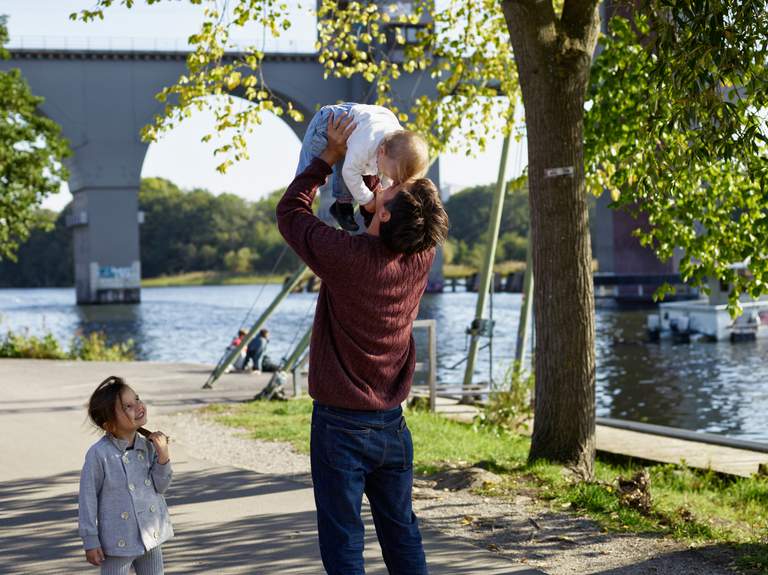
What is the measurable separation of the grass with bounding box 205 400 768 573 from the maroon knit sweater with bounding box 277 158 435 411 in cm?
266

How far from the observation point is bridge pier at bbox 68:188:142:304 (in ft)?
273

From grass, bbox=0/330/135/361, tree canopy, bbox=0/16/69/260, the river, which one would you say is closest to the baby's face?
the river

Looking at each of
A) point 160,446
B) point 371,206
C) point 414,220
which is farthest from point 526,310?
point 414,220

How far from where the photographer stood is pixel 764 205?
827 centimetres

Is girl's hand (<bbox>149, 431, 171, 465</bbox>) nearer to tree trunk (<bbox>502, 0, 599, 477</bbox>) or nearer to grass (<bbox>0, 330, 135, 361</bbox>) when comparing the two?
tree trunk (<bbox>502, 0, 599, 477</bbox>)

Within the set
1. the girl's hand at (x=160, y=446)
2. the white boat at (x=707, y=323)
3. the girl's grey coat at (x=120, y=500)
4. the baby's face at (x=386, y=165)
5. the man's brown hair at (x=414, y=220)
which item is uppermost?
the baby's face at (x=386, y=165)

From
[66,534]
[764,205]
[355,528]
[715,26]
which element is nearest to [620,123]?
[764,205]

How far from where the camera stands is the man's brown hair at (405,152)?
3.62 metres

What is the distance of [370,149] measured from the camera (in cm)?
365

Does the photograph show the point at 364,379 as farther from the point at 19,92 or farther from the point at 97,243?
the point at 97,243

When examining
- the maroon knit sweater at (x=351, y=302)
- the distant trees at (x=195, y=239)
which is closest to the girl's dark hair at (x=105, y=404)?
the maroon knit sweater at (x=351, y=302)

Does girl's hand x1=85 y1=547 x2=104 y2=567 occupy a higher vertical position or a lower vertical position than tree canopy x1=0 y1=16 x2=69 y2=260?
lower

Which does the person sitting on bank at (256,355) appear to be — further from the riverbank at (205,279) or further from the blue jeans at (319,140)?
the riverbank at (205,279)

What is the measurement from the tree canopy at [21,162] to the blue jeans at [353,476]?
25385mm
